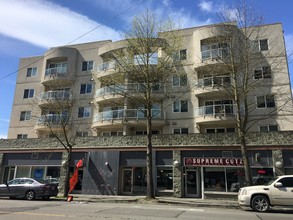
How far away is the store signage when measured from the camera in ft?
73.8

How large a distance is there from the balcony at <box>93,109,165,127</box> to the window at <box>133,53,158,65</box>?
7606 millimetres

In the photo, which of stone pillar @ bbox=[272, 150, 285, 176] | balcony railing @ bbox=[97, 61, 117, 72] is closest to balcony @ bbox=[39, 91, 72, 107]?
balcony railing @ bbox=[97, 61, 117, 72]

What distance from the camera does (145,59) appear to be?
21297 mm

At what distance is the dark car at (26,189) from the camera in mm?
18703

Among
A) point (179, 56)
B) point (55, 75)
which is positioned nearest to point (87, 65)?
point (55, 75)

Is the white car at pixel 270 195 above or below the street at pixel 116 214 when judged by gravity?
above

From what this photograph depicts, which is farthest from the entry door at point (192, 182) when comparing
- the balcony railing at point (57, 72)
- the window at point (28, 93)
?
the window at point (28, 93)

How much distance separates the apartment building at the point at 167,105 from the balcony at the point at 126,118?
102 millimetres

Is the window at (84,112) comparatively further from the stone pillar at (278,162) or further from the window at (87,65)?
the stone pillar at (278,162)

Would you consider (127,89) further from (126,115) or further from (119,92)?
(126,115)

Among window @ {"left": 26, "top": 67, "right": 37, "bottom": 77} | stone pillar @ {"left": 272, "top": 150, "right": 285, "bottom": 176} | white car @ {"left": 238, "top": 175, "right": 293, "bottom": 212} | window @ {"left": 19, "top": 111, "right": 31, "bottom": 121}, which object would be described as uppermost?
window @ {"left": 26, "top": 67, "right": 37, "bottom": 77}

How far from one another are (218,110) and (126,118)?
916cm

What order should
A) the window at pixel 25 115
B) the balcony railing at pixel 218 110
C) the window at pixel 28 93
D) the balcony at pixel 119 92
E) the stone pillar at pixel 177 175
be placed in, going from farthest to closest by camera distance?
the window at pixel 28 93
the window at pixel 25 115
the balcony at pixel 119 92
the balcony railing at pixel 218 110
the stone pillar at pixel 177 175

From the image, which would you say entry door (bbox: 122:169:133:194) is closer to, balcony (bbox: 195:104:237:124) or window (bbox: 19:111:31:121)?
balcony (bbox: 195:104:237:124)
